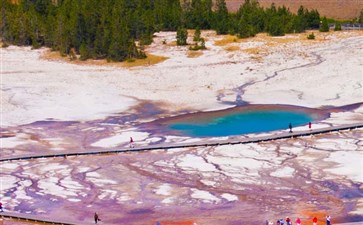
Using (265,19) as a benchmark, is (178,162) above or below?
below

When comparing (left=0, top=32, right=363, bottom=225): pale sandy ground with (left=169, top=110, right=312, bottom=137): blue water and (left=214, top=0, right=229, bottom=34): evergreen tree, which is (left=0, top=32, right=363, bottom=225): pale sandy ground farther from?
(left=214, top=0, right=229, bottom=34): evergreen tree

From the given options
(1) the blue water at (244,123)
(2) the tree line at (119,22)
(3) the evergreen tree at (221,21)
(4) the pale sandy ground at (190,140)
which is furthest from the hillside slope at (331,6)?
(1) the blue water at (244,123)

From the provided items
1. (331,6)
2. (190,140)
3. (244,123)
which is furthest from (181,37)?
(190,140)

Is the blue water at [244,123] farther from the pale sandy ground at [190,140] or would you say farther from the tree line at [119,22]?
the tree line at [119,22]

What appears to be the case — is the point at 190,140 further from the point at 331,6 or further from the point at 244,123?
the point at 331,6

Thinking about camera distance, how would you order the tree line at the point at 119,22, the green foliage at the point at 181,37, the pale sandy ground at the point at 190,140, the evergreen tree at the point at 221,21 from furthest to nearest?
the evergreen tree at the point at 221,21 < the green foliage at the point at 181,37 < the tree line at the point at 119,22 < the pale sandy ground at the point at 190,140

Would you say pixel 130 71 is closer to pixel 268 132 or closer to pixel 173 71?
pixel 173 71

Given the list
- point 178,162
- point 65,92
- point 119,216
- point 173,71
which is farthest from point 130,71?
point 119,216

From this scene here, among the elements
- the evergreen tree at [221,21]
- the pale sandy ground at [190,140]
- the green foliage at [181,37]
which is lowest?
the pale sandy ground at [190,140]
